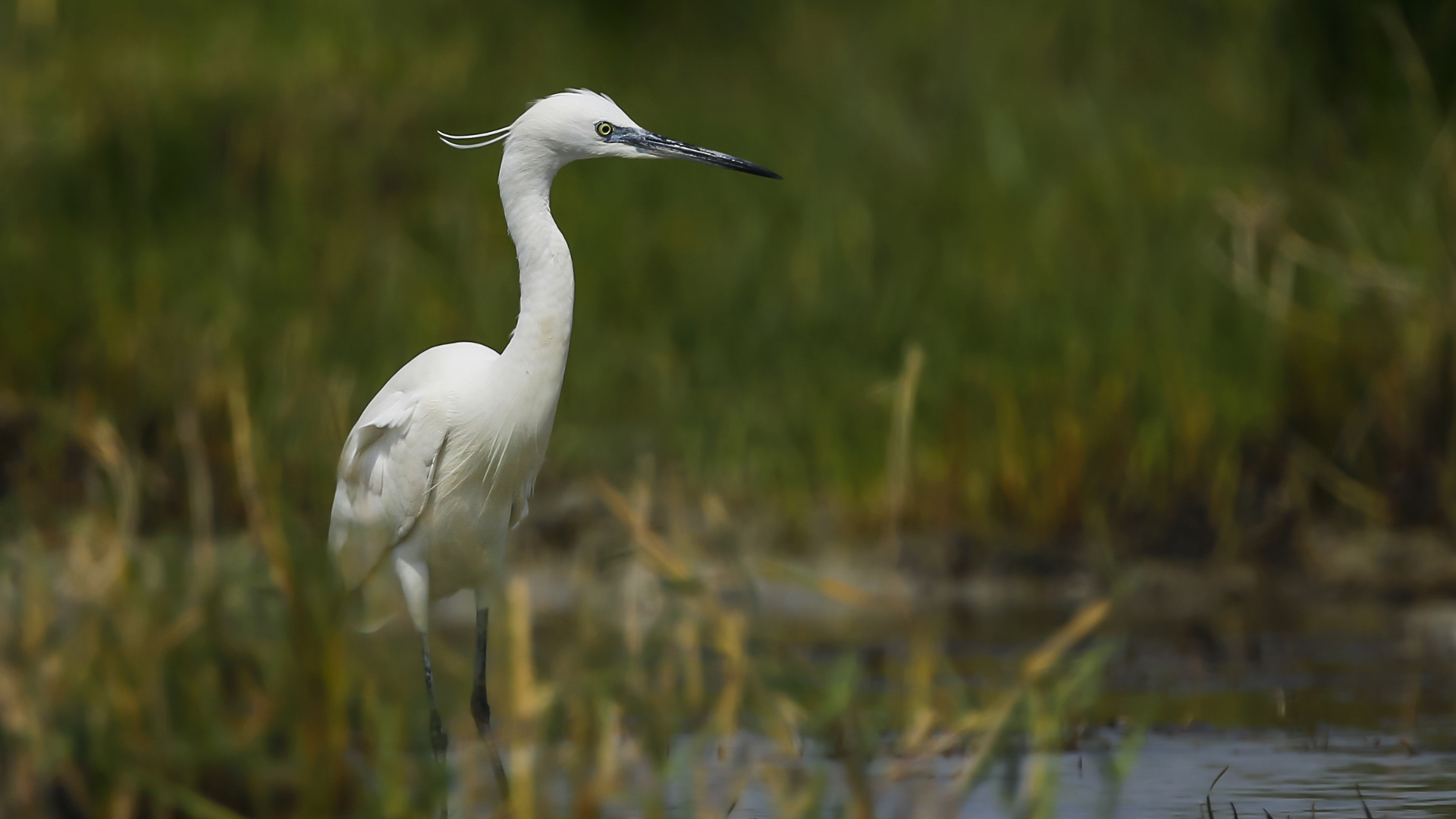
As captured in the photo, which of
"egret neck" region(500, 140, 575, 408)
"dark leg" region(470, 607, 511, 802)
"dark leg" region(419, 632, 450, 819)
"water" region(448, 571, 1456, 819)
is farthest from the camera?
"dark leg" region(470, 607, 511, 802)

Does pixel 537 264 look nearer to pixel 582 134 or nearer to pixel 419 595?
pixel 582 134

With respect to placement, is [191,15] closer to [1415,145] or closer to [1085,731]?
[1415,145]

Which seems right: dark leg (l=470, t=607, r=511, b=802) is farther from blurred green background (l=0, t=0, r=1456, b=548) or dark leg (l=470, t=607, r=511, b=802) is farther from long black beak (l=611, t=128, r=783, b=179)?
long black beak (l=611, t=128, r=783, b=179)

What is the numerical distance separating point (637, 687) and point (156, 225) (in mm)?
6571

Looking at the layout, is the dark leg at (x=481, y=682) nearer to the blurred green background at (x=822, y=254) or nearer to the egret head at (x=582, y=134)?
the blurred green background at (x=822, y=254)

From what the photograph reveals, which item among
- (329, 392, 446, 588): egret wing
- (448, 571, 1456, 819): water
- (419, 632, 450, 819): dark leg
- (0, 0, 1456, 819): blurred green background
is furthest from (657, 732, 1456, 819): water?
(329, 392, 446, 588): egret wing

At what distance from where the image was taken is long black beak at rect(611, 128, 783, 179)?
4.43 metres

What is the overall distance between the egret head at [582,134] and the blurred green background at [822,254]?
4.43ft

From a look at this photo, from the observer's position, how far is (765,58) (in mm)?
11891

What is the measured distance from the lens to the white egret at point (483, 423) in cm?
439

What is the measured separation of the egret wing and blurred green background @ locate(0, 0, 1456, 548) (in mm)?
625

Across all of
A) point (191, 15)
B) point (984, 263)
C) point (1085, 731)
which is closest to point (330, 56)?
point (191, 15)

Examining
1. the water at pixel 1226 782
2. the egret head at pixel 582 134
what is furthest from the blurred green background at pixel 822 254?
the water at pixel 1226 782

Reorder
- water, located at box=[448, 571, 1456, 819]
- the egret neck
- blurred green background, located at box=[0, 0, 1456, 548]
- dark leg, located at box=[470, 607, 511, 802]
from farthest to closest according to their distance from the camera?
blurred green background, located at box=[0, 0, 1456, 548]
dark leg, located at box=[470, 607, 511, 802]
the egret neck
water, located at box=[448, 571, 1456, 819]
